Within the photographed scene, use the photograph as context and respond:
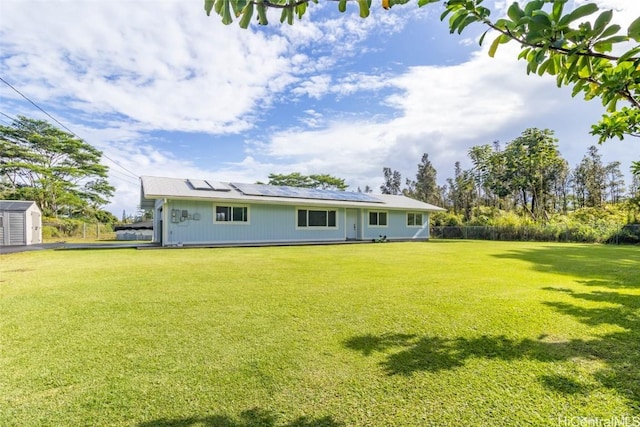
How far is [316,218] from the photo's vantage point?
56.6ft

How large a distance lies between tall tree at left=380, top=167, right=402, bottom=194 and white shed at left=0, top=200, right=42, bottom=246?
1517 inches

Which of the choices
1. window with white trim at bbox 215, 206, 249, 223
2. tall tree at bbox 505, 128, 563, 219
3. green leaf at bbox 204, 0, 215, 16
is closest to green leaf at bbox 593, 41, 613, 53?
green leaf at bbox 204, 0, 215, 16

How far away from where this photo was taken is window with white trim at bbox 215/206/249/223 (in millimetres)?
14266

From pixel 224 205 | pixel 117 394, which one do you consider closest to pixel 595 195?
pixel 224 205

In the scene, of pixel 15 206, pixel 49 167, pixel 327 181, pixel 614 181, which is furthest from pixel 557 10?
pixel 614 181

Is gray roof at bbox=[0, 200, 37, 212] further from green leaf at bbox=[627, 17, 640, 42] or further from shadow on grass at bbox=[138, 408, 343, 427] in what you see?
green leaf at bbox=[627, 17, 640, 42]

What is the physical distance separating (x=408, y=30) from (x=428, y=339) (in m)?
7.39

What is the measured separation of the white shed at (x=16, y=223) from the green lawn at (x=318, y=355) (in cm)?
1302

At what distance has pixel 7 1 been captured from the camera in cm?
801

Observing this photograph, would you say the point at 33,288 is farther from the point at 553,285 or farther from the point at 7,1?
the point at 553,285

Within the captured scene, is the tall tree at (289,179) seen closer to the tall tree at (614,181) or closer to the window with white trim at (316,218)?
the window with white trim at (316,218)

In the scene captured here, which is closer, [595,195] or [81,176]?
[81,176]

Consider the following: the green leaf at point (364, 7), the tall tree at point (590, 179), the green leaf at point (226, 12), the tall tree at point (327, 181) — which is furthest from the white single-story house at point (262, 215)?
the tall tree at point (590, 179)

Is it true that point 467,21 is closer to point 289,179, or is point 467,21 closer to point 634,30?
point 634,30
